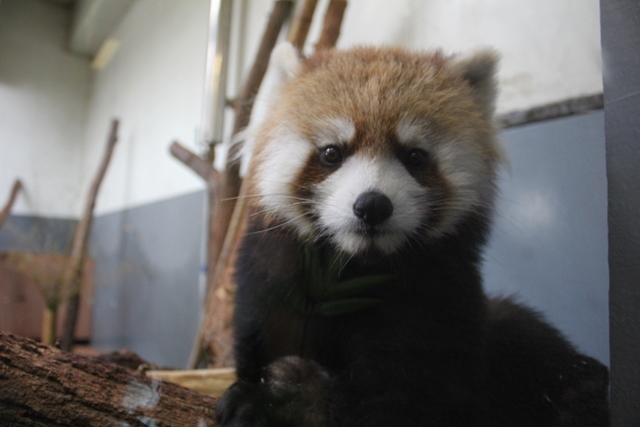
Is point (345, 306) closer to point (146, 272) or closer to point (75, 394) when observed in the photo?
point (75, 394)

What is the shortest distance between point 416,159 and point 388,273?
291mm

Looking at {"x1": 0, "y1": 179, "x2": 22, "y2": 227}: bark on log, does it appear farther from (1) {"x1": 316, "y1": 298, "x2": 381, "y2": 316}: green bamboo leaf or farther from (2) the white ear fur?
(1) {"x1": 316, "y1": 298, "x2": 381, "y2": 316}: green bamboo leaf

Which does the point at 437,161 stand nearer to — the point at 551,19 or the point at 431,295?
the point at 431,295

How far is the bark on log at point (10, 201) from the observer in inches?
48.1

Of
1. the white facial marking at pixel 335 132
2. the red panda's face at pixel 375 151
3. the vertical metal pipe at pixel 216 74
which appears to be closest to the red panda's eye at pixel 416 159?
the red panda's face at pixel 375 151

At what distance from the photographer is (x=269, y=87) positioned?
1450 millimetres

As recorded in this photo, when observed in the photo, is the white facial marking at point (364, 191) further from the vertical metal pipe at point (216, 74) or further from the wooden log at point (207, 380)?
the wooden log at point (207, 380)

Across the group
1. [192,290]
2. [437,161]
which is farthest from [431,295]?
[192,290]

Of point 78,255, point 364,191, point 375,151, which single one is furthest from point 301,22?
point 78,255

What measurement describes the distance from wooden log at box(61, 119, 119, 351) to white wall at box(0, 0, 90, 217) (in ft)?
0.30

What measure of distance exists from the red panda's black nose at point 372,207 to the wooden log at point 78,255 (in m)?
0.85

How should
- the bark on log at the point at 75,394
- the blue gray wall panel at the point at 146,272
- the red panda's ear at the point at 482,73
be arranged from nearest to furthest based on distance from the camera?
the bark on log at the point at 75,394 → the red panda's ear at the point at 482,73 → the blue gray wall panel at the point at 146,272

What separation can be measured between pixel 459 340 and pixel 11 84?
126 centimetres

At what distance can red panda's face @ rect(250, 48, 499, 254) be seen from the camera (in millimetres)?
1074
